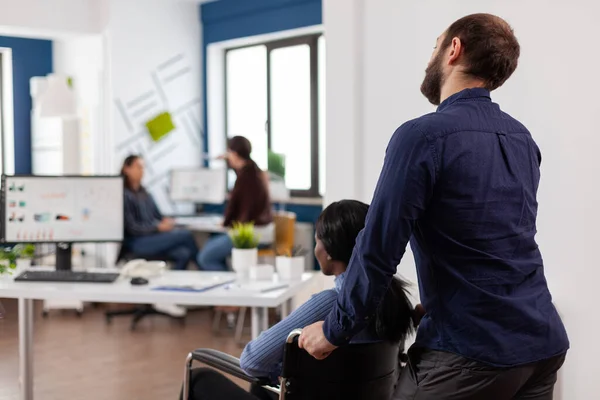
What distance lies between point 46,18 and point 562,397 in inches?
213

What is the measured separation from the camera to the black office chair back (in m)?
1.93

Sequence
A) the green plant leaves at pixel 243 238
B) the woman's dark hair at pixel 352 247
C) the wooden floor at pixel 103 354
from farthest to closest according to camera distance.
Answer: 1. the wooden floor at pixel 103 354
2. the green plant leaves at pixel 243 238
3. the woman's dark hair at pixel 352 247

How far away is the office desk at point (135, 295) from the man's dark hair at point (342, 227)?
90cm

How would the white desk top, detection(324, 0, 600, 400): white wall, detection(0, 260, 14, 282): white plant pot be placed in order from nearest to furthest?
detection(324, 0, 600, 400): white wall → the white desk top → detection(0, 260, 14, 282): white plant pot

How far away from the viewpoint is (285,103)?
6.83 m

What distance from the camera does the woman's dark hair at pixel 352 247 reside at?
1.90 metres

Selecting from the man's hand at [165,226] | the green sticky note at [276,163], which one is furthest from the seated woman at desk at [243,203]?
the green sticky note at [276,163]

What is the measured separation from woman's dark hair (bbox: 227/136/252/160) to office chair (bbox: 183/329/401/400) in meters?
3.44

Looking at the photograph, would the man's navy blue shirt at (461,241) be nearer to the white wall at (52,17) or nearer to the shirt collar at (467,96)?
the shirt collar at (467,96)

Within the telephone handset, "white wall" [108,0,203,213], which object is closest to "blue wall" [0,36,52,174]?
"white wall" [108,0,203,213]

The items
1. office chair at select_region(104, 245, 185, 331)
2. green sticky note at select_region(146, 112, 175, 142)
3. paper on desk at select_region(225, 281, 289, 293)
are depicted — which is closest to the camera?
paper on desk at select_region(225, 281, 289, 293)

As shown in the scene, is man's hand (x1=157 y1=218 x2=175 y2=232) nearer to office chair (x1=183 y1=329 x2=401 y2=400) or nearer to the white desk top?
the white desk top

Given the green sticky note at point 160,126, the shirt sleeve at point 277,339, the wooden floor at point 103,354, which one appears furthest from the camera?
the green sticky note at point 160,126

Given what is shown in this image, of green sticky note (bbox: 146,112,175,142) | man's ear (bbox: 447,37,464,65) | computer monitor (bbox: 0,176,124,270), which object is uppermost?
green sticky note (bbox: 146,112,175,142)
